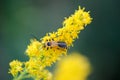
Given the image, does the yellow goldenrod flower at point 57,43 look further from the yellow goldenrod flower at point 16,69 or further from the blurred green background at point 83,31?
the blurred green background at point 83,31

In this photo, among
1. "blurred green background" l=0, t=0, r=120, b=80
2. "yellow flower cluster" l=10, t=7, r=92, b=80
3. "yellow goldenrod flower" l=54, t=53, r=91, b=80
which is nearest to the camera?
"yellow flower cluster" l=10, t=7, r=92, b=80

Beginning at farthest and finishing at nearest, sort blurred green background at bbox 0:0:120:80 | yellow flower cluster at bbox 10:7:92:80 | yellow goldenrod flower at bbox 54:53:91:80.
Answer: blurred green background at bbox 0:0:120:80
yellow goldenrod flower at bbox 54:53:91:80
yellow flower cluster at bbox 10:7:92:80

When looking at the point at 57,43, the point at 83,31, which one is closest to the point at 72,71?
the point at 57,43

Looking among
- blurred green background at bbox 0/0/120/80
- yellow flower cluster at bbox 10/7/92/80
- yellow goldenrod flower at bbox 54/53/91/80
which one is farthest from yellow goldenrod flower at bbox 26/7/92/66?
blurred green background at bbox 0/0/120/80

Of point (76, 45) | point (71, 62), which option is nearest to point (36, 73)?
point (71, 62)

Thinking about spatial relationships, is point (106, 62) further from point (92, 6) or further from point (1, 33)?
point (1, 33)

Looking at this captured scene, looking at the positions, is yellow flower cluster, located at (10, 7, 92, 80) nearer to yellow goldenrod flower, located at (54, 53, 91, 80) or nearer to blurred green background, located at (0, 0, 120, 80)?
yellow goldenrod flower, located at (54, 53, 91, 80)
